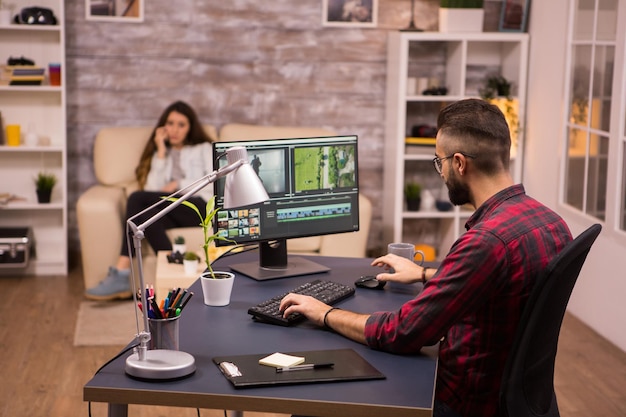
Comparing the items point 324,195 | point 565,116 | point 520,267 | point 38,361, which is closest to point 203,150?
point 38,361

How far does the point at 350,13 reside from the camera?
5.88 metres

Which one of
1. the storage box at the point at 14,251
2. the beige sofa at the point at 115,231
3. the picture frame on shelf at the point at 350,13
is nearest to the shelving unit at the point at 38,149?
the storage box at the point at 14,251

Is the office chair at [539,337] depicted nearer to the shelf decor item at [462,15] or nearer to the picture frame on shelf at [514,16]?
the shelf decor item at [462,15]

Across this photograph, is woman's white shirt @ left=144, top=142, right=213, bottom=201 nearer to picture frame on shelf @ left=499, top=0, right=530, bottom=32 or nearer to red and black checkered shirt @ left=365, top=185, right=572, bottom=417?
picture frame on shelf @ left=499, top=0, right=530, bottom=32

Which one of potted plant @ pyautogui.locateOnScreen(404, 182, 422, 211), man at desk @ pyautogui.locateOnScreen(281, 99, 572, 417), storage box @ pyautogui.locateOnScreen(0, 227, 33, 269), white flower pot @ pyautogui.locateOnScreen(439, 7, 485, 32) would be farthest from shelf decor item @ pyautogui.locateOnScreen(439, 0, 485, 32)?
man at desk @ pyautogui.locateOnScreen(281, 99, 572, 417)

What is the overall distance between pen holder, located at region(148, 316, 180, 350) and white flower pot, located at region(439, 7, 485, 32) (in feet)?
13.3

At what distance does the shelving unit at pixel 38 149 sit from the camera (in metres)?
5.58

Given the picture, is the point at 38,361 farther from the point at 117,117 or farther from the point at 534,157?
the point at 534,157

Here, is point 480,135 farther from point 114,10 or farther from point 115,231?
point 114,10

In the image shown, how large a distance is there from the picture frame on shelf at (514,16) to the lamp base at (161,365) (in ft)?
14.3

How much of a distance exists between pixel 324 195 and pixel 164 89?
3.14 metres

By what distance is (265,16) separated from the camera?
19.2ft

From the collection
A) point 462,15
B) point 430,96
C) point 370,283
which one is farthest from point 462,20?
point 370,283

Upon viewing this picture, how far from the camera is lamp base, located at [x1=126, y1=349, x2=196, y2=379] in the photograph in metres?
1.86
